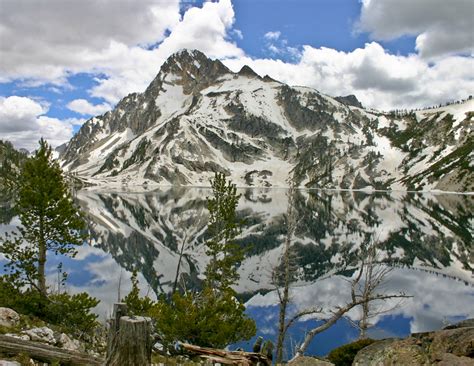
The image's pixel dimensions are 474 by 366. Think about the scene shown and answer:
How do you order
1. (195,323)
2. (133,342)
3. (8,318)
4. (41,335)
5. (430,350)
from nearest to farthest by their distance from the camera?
(133,342) → (430,350) → (41,335) → (8,318) → (195,323)

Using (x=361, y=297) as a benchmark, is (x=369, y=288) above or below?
above

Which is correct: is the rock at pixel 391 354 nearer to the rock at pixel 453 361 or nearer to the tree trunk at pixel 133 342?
the rock at pixel 453 361

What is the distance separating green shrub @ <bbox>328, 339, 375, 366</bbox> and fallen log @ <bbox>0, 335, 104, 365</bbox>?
909cm

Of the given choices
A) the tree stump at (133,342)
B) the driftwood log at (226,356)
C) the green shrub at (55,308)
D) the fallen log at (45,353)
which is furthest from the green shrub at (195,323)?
the tree stump at (133,342)

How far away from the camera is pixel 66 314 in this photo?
28.0m

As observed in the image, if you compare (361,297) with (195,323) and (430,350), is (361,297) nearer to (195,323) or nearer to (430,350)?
(195,323)

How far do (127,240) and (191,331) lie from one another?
79840 millimetres

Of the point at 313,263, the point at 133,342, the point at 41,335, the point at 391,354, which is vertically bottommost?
the point at 41,335

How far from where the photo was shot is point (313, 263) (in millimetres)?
79562

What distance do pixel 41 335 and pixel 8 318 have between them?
3.25 meters

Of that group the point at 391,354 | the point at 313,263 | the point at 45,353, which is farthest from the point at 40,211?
the point at 313,263

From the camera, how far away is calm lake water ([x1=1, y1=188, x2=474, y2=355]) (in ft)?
158

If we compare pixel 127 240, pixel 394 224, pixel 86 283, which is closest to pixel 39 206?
pixel 86 283

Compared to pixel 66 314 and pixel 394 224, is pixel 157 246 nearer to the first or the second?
pixel 66 314
